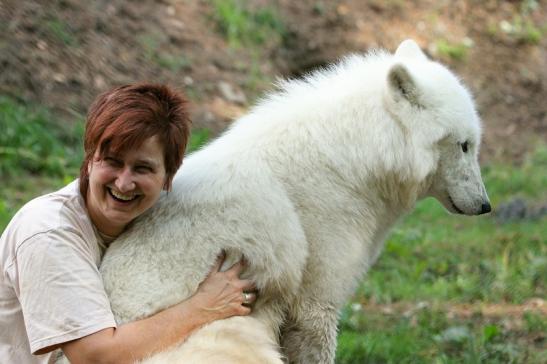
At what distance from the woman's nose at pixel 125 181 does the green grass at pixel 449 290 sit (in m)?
2.45

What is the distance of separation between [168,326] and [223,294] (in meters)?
0.31

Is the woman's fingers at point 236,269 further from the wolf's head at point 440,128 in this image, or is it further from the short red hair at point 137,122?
the wolf's head at point 440,128

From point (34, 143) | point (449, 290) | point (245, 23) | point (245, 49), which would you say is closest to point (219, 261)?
point (449, 290)

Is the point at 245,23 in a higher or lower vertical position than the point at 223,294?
lower

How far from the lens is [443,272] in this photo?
723 cm

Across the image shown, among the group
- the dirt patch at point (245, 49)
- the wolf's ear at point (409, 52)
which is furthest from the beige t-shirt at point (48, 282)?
the dirt patch at point (245, 49)

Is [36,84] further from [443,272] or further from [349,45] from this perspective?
[349,45]

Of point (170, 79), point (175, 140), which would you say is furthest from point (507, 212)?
point (175, 140)

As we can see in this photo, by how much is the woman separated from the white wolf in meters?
0.10

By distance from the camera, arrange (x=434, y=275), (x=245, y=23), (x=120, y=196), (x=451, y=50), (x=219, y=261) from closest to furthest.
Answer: (x=120, y=196)
(x=219, y=261)
(x=434, y=275)
(x=245, y=23)
(x=451, y=50)

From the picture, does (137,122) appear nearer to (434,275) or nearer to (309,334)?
(309,334)

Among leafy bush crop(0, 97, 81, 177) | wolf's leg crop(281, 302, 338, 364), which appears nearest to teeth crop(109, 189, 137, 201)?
wolf's leg crop(281, 302, 338, 364)

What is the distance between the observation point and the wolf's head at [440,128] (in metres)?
3.85

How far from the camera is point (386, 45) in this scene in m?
13.1
